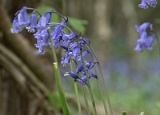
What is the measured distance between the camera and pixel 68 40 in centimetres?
138

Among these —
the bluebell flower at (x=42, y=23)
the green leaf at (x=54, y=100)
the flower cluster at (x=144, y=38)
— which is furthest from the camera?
the green leaf at (x=54, y=100)

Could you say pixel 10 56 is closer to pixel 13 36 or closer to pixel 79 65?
Result: pixel 13 36

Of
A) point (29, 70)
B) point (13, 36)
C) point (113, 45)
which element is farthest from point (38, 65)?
point (113, 45)

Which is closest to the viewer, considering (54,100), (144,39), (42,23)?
(42,23)

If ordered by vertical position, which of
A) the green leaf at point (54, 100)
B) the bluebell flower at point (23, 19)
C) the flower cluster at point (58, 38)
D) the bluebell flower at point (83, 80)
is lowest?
the bluebell flower at point (83, 80)

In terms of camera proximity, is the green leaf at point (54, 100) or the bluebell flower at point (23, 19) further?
the green leaf at point (54, 100)

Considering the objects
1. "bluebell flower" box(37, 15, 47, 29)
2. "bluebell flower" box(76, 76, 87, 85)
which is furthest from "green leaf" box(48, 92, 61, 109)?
"bluebell flower" box(37, 15, 47, 29)

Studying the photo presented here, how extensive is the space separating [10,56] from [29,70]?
136mm

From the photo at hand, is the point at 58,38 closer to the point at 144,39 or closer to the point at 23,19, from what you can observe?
the point at 23,19

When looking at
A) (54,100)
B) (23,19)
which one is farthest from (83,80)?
(54,100)

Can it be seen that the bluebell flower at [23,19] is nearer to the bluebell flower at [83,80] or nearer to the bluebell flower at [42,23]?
the bluebell flower at [42,23]

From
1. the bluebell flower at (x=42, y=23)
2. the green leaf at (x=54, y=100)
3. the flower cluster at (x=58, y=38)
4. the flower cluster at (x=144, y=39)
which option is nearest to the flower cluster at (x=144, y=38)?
the flower cluster at (x=144, y=39)

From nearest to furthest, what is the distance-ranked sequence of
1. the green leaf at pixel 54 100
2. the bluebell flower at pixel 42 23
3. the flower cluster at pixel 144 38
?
1. the bluebell flower at pixel 42 23
2. the flower cluster at pixel 144 38
3. the green leaf at pixel 54 100

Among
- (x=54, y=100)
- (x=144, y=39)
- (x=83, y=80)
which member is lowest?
(x=83, y=80)
